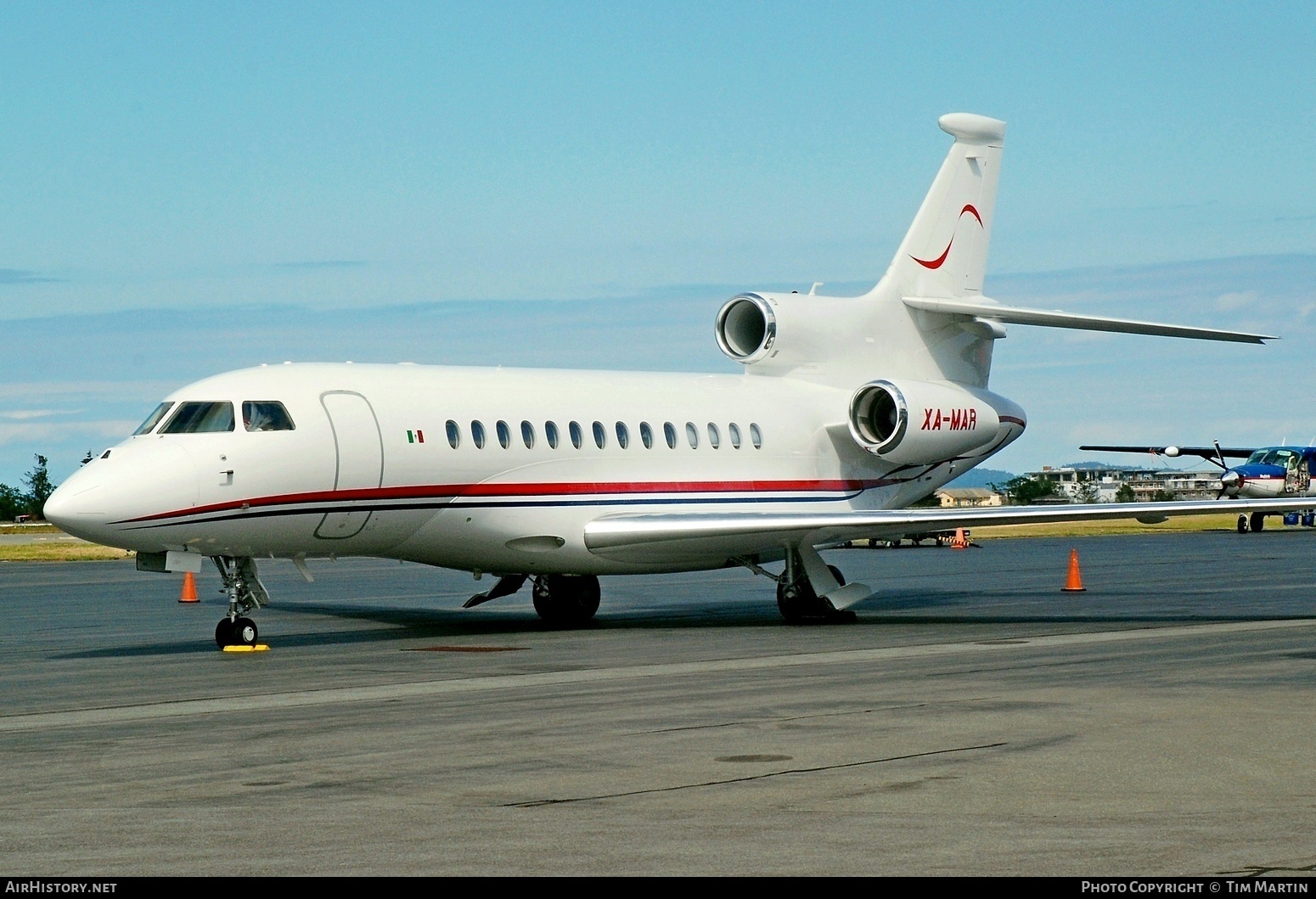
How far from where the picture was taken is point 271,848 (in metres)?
7.53

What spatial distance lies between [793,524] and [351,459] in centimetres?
585

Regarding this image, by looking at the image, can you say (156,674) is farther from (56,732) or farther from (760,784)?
(760,784)

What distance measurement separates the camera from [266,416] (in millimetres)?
19234

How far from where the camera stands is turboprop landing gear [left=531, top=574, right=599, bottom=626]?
23.6 m

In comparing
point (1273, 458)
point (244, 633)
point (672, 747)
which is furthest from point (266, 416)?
point (1273, 458)

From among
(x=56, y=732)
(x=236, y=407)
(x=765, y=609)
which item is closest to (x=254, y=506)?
(x=236, y=407)

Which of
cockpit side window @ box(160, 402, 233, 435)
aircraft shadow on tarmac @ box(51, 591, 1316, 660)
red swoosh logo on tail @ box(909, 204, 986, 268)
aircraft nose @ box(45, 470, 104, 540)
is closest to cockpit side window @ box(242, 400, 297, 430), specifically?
cockpit side window @ box(160, 402, 233, 435)

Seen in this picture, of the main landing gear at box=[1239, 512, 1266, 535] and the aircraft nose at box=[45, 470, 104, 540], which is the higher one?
the aircraft nose at box=[45, 470, 104, 540]

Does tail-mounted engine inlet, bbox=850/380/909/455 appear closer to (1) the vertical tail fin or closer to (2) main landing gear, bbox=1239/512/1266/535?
(1) the vertical tail fin

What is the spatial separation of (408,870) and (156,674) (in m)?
9.79

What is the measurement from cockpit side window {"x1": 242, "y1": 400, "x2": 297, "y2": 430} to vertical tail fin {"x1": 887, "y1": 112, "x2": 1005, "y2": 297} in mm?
11276

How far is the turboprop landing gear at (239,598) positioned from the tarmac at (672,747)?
2.21ft

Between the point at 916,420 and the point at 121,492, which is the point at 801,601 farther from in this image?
the point at 121,492

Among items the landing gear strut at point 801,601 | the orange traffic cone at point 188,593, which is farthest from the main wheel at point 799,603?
the orange traffic cone at point 188,593
